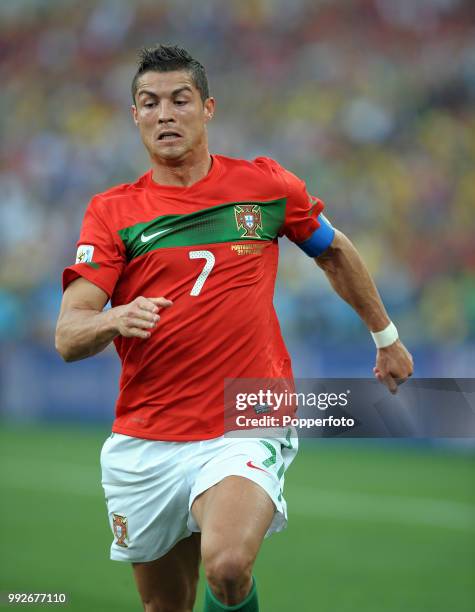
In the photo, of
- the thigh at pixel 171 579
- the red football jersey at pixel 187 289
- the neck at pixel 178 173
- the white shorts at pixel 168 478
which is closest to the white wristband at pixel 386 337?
the red football jersey at pixel 187 289

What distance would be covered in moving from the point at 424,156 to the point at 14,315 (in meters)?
6.41

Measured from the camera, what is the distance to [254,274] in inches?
155

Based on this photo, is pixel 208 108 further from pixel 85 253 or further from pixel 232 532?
pixel 232 532

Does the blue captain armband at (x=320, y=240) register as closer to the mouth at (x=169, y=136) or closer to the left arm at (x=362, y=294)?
the left arm at (x=362, y=294)

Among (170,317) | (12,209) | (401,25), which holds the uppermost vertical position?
(401,25)

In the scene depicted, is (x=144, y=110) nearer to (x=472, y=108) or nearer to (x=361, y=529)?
(x=361, y=529)

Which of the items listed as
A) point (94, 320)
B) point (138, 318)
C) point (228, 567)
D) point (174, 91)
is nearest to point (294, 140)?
point (174, 91)

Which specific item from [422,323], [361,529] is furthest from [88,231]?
[422,323]

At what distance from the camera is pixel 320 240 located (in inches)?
166

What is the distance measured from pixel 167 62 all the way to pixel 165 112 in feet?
0.71

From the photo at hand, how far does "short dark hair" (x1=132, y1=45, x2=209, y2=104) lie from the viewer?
3.98m

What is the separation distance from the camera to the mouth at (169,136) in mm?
3949

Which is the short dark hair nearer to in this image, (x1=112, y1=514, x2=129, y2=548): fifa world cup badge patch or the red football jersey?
the red football jersey

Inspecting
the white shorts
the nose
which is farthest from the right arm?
the nose
